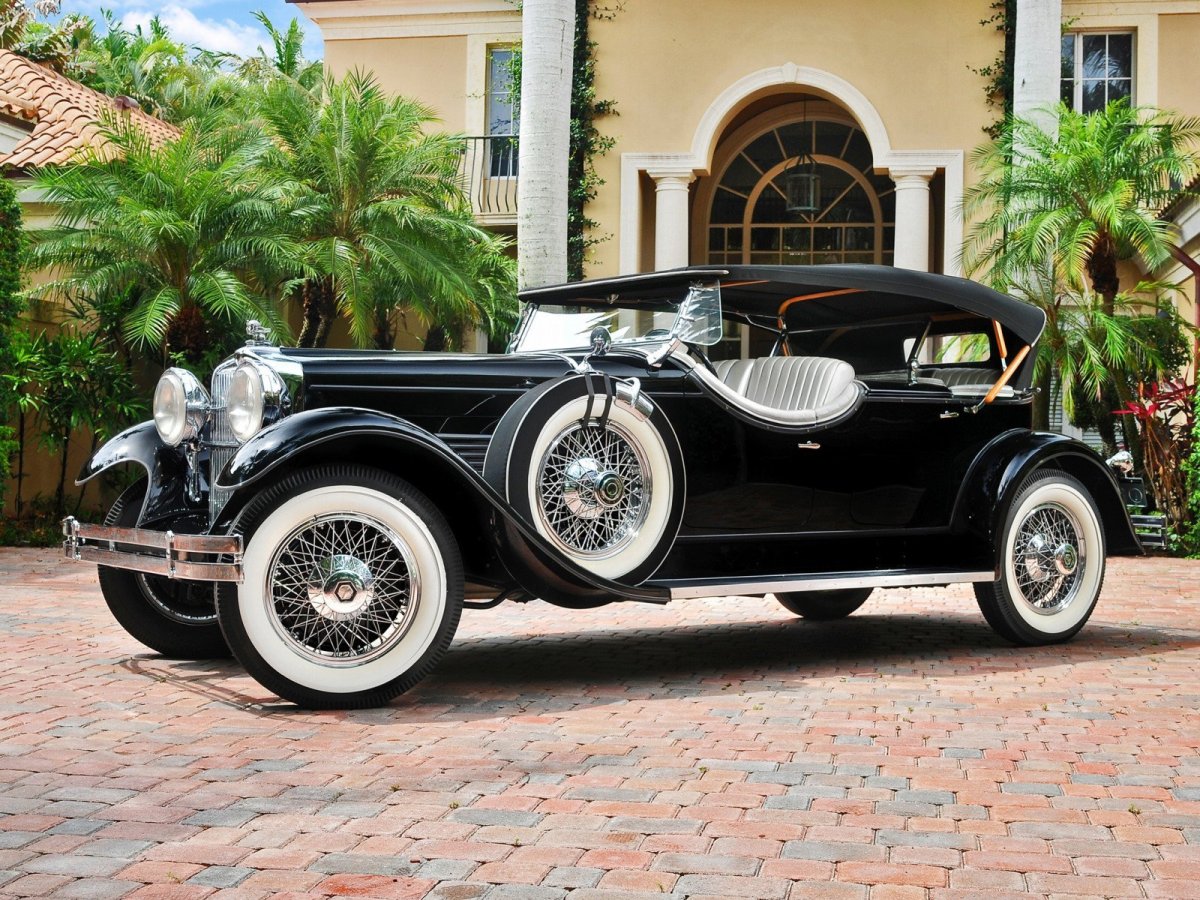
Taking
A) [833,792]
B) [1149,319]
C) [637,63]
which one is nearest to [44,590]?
[833,792]

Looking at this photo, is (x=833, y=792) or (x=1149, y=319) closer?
(x=833, y=792)

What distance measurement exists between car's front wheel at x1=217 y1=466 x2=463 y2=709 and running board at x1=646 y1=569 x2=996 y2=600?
A: 1026mm

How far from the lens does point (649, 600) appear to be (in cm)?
552

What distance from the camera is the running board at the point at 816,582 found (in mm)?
5609

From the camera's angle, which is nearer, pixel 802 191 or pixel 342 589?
pixel 342 589

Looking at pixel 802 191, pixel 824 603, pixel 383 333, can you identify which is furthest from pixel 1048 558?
pixel 802 191

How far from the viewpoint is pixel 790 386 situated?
6.54 meters

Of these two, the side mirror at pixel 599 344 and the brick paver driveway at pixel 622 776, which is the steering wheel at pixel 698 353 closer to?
the side mirror at pixel 599 344

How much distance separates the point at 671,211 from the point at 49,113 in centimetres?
867

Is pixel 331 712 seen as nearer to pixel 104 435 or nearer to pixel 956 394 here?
pixel 956 394

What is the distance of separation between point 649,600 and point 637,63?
1377 centimetres

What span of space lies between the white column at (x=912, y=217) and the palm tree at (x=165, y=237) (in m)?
7.73

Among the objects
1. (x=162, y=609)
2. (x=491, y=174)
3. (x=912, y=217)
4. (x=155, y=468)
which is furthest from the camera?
(x=491, y=174)

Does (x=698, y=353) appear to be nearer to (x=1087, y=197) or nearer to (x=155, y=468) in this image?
(x=155, y=468)
